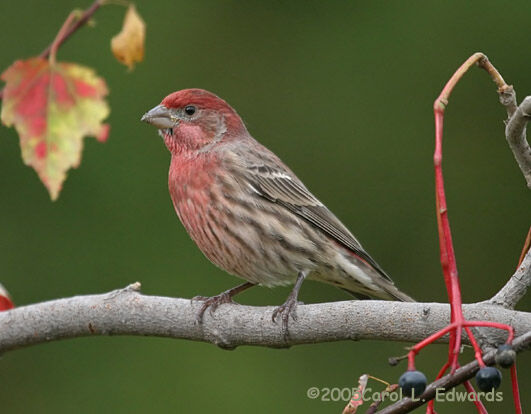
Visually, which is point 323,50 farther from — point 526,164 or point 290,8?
point 526,164

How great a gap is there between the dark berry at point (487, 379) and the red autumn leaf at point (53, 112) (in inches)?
52.5

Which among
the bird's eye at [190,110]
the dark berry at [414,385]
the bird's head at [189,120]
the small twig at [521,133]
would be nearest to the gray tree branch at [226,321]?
the small twig at [521,133]

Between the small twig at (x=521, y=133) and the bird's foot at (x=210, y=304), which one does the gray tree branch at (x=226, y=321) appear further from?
the small twig at (x=521, y=133)

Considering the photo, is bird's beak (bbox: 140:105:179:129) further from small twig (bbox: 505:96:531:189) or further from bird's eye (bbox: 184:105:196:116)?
small twig (bbox: 505:96:531:189)

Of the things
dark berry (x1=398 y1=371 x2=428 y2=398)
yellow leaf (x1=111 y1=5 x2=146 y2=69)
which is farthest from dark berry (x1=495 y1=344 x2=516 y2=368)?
yellow leaf (x1=111 y1=5 x2=146 y2=69)

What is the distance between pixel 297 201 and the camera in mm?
5664

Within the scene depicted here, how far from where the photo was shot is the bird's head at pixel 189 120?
18.8ft

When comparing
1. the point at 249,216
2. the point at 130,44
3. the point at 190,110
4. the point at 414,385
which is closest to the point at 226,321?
the point at 249,216

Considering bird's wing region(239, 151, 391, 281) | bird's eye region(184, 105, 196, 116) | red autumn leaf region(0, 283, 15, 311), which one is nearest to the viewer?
red autumn leaf region(0, 283, 15, 311)

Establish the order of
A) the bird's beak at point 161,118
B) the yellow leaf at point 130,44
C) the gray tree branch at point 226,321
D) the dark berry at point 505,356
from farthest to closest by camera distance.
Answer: the bird's beak at point 161,118
the gray tree branch at point 226,321
the yellow leaf at point 130,44
the dark berry at point 505,356

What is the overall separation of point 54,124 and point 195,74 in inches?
191

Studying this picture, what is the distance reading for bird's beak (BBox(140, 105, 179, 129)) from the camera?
5691mm

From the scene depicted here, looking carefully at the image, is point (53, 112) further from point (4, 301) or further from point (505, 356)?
point (4, 301)

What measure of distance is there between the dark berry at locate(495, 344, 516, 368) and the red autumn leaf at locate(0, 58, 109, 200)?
53.4 inches
